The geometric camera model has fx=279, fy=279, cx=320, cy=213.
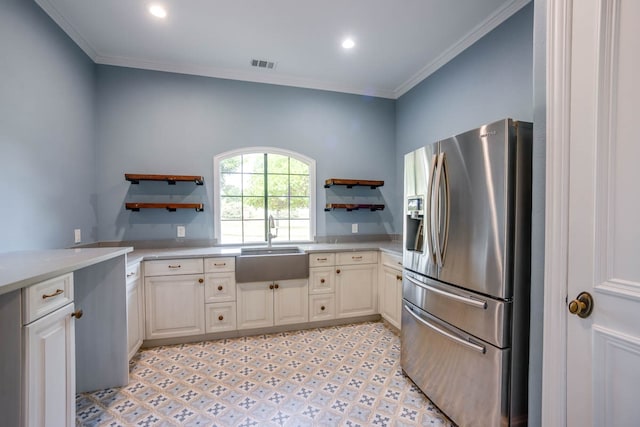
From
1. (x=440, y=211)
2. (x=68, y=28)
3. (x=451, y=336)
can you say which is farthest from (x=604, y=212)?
(x=68, y=28)

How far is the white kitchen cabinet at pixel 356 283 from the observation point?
300 centimetres

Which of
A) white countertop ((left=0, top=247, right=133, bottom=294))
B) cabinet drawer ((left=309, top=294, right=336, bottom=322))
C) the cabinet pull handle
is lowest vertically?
cabinet drawer ((left=309, top=294, right=336, bottom=322))

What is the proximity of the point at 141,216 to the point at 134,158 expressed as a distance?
0.62 m

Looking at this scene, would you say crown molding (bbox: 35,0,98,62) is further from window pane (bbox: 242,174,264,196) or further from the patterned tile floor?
the patterned tile floor

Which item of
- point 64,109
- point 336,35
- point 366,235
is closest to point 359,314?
point 366,235

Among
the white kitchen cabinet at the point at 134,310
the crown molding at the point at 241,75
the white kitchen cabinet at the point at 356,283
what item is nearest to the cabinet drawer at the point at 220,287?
the white kitchen cabinet at the point at 134,310

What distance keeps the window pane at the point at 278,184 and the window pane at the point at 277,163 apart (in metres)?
0.07

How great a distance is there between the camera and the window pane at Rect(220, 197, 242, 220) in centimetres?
325

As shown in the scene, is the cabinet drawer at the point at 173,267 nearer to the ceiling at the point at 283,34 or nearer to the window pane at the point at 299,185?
the window pane at the point at 299,185

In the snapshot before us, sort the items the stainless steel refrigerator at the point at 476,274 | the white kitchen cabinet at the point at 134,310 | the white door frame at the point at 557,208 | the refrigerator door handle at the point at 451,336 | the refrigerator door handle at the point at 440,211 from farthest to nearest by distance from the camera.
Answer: the white kitchen cabinet at the point at 134,310
the refrigerator door handle at the point at 440,211
the refrigerator door handle at the point at 451,336
the stainless steel refrigerator at the point at 476,274
the white door frame at the point at 557,208

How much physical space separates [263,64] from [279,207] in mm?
1591

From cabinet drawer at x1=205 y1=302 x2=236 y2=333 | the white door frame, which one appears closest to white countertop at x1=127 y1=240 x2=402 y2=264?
cabinet drawer at x1=205 y1=302 x2=236 y2=333

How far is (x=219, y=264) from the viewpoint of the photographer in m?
2.67

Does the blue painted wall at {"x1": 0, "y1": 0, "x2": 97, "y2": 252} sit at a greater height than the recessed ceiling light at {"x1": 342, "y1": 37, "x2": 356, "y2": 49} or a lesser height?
lesser
